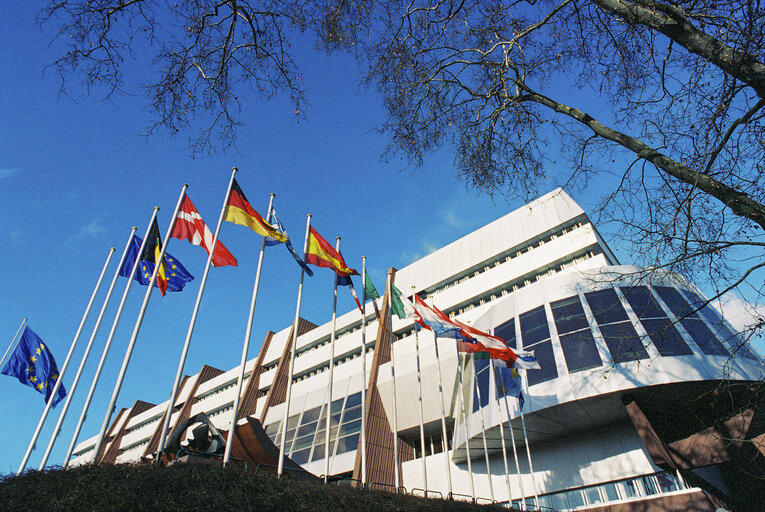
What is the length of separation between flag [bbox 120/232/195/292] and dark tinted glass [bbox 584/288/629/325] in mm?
15789

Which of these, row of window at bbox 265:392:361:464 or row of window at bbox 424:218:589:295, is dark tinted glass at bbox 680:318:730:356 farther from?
row of window at bbox 265:392:361:464

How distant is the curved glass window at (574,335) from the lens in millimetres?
17250

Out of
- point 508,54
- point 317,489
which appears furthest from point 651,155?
point 317,489

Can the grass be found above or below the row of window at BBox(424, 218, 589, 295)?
below

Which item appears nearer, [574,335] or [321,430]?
[574,335]

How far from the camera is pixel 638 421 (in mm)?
16219

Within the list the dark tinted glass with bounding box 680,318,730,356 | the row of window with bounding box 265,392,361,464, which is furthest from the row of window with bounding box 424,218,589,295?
the dark tinted glass with bounding box 680,318,730,356

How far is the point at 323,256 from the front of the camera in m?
14.5

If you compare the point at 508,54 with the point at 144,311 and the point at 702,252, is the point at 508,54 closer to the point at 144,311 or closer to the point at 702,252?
the point at 702,252

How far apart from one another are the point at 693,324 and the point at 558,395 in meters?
6.46

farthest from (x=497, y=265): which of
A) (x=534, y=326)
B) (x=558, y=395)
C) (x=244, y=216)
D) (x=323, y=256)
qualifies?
(x=244, y=216)

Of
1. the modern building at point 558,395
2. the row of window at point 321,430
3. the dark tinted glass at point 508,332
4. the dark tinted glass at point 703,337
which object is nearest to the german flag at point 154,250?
the modern building at point 558,395

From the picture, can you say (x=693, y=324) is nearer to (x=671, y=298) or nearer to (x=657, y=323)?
(x=657, y=323)

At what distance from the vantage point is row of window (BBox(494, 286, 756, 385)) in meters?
16.9
